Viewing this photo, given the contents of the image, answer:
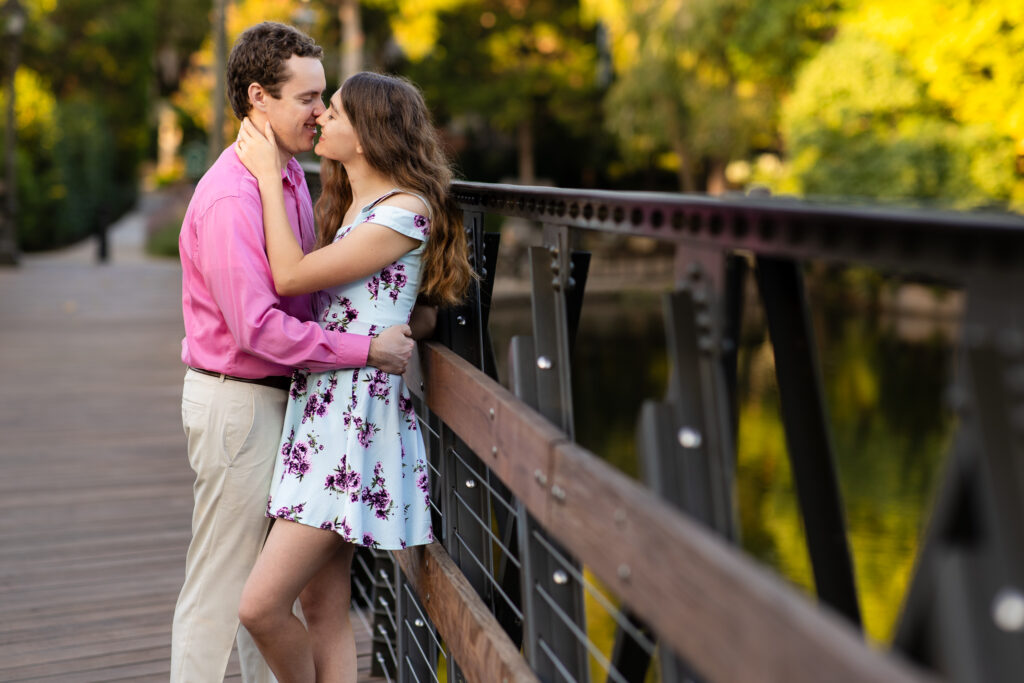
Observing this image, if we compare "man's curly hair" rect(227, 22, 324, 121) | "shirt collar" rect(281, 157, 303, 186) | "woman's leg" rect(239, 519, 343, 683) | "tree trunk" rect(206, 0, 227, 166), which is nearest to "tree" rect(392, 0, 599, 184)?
"tree trunk" rect(206, 0, 227, 166)

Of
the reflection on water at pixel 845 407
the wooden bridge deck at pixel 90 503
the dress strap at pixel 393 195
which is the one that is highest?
the dress strap at pixel 393 195

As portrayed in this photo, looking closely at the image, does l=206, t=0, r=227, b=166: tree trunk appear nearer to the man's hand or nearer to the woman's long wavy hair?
the woman's long wavy hair

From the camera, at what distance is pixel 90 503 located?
5.09 m

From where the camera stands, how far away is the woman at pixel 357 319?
7.75 feet

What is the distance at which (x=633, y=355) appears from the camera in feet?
80.2

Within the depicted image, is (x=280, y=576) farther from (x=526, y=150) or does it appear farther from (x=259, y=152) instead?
(x=526, y=150)

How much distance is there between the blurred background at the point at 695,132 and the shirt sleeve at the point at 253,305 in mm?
11297

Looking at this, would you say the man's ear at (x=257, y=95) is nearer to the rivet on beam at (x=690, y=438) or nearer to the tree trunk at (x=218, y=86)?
the rivet on beam at (x=690, y=438)

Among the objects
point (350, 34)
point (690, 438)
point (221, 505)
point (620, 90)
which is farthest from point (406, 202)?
point (350, 34)

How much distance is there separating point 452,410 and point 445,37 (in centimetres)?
3175

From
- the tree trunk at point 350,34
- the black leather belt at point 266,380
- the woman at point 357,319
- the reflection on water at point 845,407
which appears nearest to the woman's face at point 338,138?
the woman at point 357,319

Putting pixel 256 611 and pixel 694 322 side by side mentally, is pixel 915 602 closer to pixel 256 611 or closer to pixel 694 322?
pixel 694 322

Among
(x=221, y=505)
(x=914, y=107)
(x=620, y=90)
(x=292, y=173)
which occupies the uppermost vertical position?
(x=620, y=90)

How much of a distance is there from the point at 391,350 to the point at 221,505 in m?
0.51
